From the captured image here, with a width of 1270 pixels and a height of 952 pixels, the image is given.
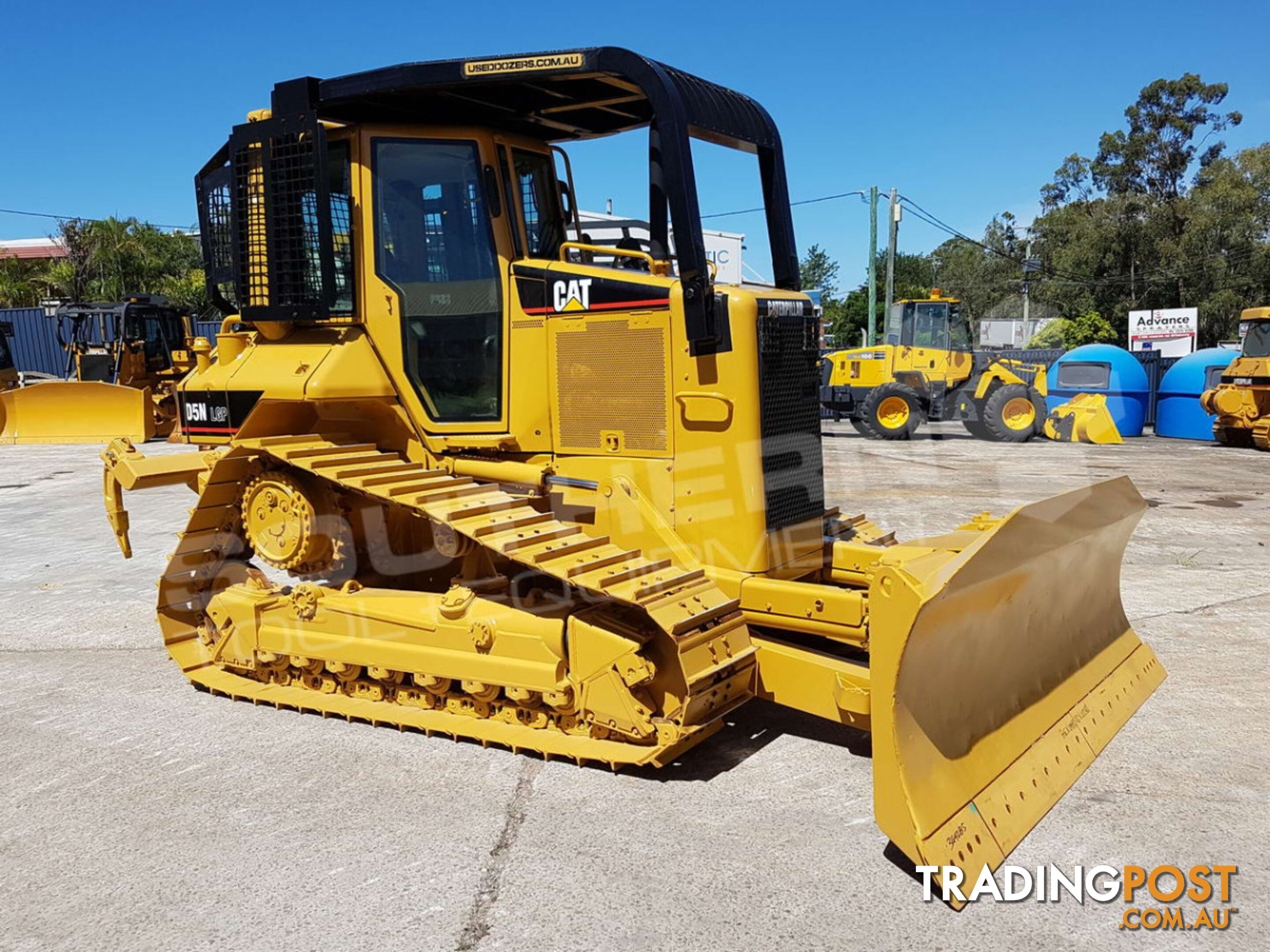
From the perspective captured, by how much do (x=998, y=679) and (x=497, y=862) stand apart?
2155 mm

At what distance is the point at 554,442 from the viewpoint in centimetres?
517

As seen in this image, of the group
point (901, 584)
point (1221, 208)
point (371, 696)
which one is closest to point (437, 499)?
point (371, 696)

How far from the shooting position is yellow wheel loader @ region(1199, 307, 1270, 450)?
18.2 m

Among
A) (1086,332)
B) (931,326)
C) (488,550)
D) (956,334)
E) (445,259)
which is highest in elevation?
(1086,332)

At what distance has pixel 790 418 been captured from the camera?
486 centimetres

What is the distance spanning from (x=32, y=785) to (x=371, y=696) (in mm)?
→ 1529

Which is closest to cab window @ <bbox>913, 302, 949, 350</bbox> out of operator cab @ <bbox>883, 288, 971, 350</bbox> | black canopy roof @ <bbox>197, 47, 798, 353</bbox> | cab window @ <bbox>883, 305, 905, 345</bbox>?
operator cab @ <bbox>883, 288, 971, 350</bbox>

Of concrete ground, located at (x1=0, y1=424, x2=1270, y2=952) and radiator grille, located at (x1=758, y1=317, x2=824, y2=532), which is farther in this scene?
radiator grille, located at (x1=758, y1=317, x2=824, y2=532)

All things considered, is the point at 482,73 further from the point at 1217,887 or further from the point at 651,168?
the point at 1217,887

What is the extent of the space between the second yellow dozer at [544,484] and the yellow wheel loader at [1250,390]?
15640 millimetres

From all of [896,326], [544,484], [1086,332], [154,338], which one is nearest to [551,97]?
[544,484]

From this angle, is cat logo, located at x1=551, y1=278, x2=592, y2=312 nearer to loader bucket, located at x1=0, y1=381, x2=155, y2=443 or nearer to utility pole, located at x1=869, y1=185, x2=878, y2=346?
loader bucket, located at x1=0, y1=381, x2=155, y2=443

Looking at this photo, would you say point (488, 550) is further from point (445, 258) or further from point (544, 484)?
point (445, 258)

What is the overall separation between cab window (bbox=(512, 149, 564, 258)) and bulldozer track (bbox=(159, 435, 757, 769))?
56.2 inches
